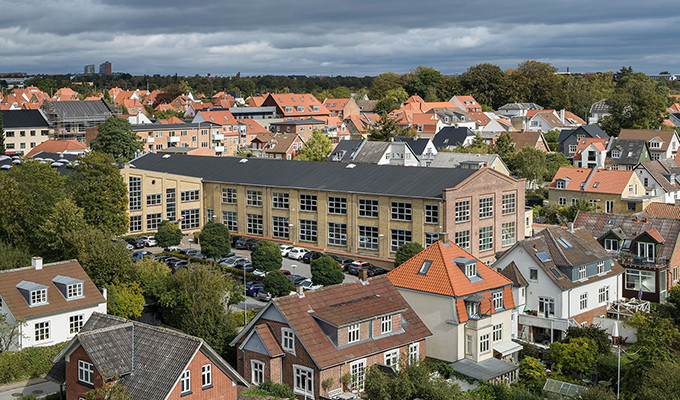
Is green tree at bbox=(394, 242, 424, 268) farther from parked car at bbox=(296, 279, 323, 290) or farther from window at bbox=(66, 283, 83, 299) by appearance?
window at bbox=(66, 283, 83, 299)

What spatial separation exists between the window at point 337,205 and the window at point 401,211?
429 centimetres

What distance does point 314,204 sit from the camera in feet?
202

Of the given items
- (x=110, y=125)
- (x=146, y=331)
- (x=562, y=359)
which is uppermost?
(x=110, y=125)

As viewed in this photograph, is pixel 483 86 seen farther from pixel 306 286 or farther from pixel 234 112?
pixel 306 286

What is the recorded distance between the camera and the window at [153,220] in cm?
6582

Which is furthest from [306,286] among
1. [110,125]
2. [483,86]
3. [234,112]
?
[483,86]

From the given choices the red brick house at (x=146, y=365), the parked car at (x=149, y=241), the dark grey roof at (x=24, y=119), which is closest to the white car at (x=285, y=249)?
the parked car at (x=149, y=241)

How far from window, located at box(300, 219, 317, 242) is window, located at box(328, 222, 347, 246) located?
4.98 feet

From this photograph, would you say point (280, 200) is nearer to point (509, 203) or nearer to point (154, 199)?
point (154, 199)

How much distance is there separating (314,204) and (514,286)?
69.0 ft

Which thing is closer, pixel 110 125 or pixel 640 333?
pixel 640 333

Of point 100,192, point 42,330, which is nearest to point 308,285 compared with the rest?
point 42,330

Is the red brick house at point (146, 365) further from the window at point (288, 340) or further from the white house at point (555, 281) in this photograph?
the white house at point (555, 281)

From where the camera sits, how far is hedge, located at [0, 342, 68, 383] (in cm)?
3509
